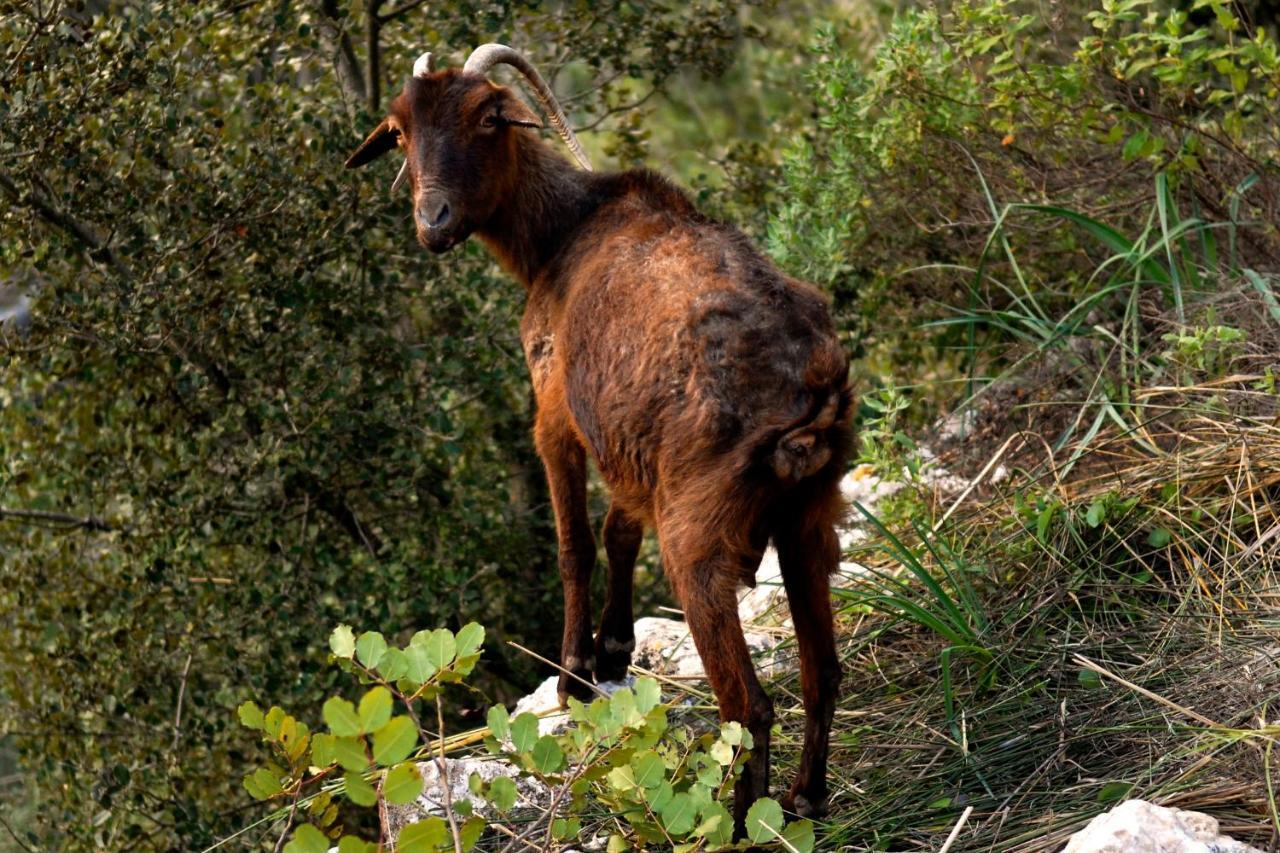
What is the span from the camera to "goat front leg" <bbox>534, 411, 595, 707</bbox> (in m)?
5.75

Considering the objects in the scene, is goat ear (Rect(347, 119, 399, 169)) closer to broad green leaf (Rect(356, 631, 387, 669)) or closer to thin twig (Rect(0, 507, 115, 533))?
thin twig (Rect(0, 507, 115, 533))

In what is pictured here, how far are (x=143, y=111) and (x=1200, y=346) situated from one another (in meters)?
4.41

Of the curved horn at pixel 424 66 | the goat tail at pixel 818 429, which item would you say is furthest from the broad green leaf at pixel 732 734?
the curved horn at pixel 424 66

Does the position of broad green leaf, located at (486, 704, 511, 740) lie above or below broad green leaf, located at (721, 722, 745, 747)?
above

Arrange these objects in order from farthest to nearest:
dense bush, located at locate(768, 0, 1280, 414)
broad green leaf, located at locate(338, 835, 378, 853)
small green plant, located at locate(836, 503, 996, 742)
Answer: dense bush, located at locate(768, 0, 1280, 414), small green plant, located at locate(836, 503, 996, 742), broad green leaf, located at locate(338, 835, 378, 853)

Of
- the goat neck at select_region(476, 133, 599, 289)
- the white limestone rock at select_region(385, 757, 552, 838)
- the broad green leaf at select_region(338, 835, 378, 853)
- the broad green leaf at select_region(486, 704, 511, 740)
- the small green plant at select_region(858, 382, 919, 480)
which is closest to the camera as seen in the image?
the broad green leaf at select_region(338, 835, 378, 853)

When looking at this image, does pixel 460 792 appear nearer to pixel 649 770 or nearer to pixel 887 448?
pixel 649 770

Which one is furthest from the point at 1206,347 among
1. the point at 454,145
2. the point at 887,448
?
the point at 454,145

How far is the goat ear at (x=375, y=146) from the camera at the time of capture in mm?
6258

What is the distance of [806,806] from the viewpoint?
492 centimetres

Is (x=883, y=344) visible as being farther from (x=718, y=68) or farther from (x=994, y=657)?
(x=994, y=657)

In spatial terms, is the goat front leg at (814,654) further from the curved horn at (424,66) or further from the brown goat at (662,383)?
the curved horn at (424,66)

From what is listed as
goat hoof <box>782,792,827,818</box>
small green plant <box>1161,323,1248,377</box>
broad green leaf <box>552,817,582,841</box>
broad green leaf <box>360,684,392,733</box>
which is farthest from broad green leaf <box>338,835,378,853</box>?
small green plant <box>1161,323,1248,377</box>

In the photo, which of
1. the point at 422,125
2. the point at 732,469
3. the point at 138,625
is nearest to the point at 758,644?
the point at 732,469
